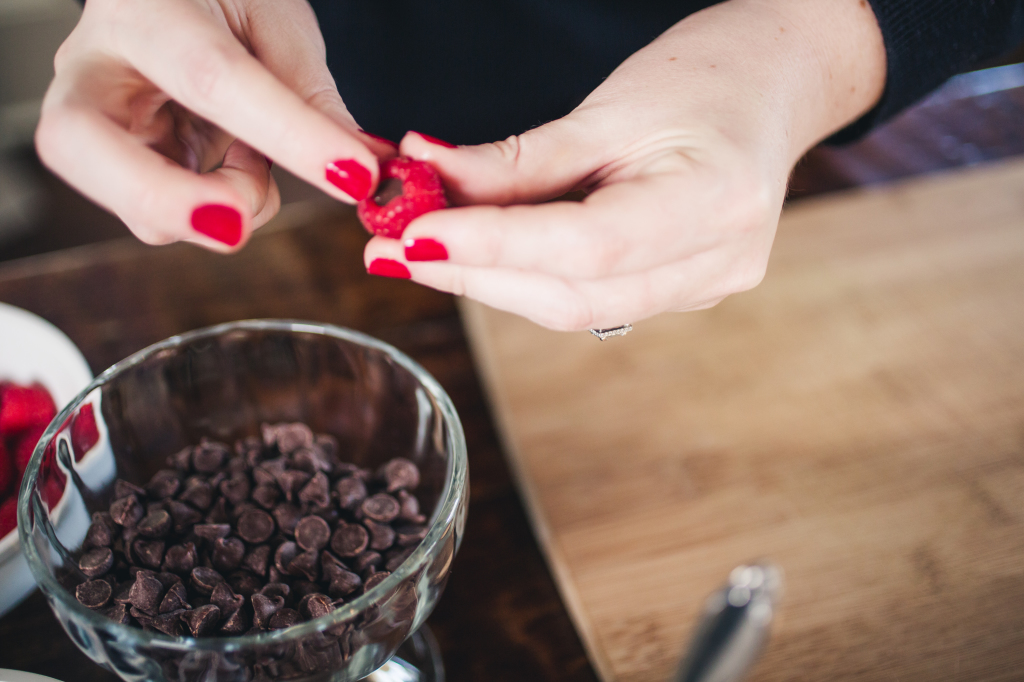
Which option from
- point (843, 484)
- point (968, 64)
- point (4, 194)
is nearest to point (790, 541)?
point (843, 484)

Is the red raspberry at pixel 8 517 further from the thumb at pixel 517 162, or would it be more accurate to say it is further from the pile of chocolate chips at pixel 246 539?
the thumb at pixel 517 162

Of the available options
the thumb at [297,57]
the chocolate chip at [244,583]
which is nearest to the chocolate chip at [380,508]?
the chocolate chip at [244,583]

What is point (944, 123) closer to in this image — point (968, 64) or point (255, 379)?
point (968, 64)

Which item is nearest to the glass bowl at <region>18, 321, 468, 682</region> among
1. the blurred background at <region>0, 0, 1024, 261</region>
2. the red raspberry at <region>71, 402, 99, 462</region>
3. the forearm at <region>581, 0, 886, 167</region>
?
the red raspberry at <region>71, 402, 99, 462</region>

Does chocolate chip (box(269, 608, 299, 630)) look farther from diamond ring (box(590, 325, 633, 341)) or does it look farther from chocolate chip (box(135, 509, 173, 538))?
diamond ring (box(590, 325, 633, 341))

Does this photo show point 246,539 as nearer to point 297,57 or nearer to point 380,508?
point 380,508
